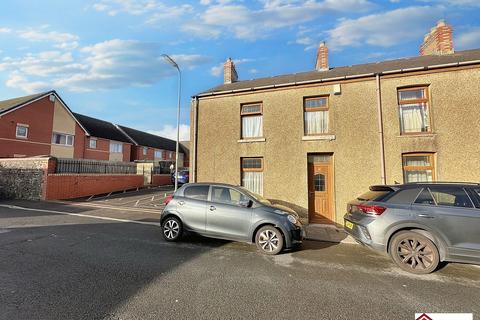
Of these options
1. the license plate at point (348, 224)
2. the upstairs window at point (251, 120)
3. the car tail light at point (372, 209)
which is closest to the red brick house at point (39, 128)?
the upstairs window at point (251, 120)

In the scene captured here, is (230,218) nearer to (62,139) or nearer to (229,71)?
(229,71)

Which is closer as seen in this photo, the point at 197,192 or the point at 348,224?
the point at 348,224

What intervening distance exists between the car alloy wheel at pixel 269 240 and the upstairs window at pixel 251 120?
542 cm

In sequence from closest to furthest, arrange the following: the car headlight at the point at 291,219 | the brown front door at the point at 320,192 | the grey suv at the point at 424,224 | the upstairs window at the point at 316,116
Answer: the grey suv at the point at 424,224, the car headlight at the point at 291,219, the brown front door at the point at 320,192, the upstairs window at the point at 316,116

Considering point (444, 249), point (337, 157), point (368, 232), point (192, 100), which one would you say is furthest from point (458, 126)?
point (192, 100)

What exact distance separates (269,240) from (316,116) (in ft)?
20.0

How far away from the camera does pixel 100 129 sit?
31.9 meters

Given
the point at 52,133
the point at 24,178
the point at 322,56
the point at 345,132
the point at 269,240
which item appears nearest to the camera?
the point at 269,240

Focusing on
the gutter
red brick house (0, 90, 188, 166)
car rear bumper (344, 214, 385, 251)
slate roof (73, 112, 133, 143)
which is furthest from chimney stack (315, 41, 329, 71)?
slate roof (73, 112, 133, 143)

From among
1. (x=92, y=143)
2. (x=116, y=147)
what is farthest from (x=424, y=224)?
(x=116, y=147)

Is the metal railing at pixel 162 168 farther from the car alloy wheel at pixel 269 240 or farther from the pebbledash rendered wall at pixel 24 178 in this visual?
the car alloy wheel at pixel 269 240

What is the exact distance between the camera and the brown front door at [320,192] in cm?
957

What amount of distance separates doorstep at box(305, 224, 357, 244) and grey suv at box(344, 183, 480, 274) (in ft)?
6.92

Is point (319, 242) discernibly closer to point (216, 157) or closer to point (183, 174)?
point (216, 157)
